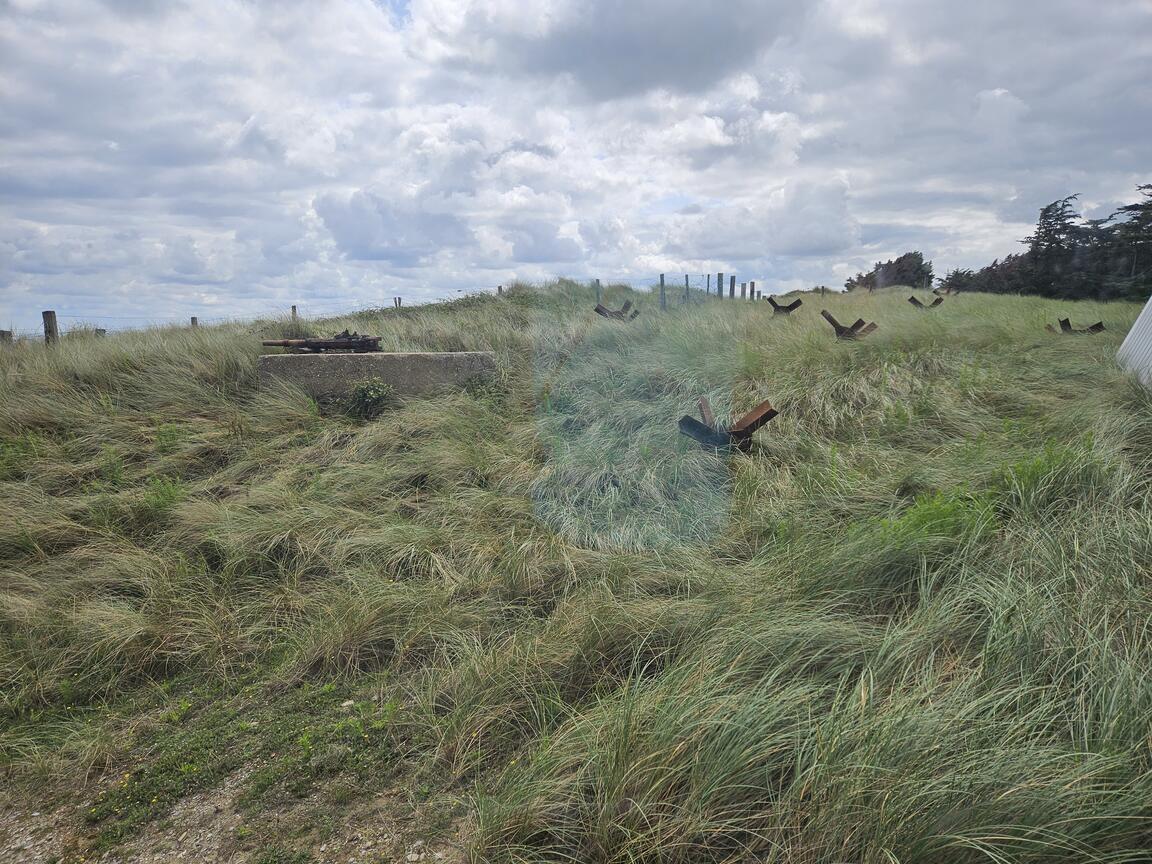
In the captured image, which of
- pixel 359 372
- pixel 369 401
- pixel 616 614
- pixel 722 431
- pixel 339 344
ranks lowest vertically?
pixel 616 614

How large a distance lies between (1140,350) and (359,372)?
798 centimetres

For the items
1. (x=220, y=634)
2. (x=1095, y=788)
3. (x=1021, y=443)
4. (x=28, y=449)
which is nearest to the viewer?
(x=1095, y=788)

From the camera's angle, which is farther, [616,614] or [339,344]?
[339,344]

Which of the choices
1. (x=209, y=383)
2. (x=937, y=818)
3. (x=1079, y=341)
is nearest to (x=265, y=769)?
(x=937, y=818)

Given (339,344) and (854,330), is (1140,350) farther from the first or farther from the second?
(339,344)

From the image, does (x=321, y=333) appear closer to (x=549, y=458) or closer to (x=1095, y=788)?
(x=549, y=458)

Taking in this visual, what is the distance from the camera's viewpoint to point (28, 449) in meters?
6.60

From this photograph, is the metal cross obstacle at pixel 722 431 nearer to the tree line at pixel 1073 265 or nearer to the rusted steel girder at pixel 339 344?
the rusted steel girder at pixel 339 344

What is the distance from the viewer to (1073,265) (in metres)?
21.9

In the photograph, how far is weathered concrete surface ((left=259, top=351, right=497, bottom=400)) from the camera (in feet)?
26.4

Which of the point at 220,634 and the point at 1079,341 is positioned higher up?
the point at 1079,341

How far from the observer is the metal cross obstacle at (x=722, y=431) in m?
5.59

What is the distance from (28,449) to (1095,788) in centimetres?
807

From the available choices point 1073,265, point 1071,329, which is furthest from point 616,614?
point 1073,265
